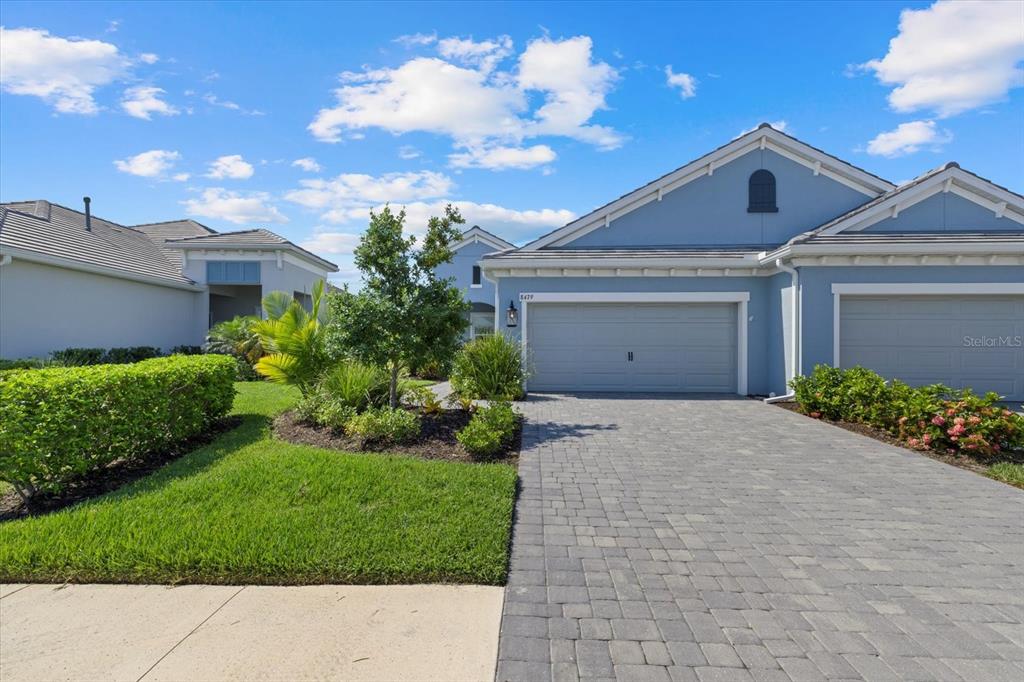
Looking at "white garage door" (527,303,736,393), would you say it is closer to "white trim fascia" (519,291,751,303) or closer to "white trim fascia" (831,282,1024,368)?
"white trim fascia" (519,291,751,303)

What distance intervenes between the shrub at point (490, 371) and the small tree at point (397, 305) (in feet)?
9.32

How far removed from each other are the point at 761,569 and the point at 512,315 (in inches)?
362

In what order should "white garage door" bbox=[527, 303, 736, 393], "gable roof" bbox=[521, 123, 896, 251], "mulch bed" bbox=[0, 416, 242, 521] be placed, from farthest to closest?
"gable roof" bbox=[521, 123, 896, 251] < "white garage door" bbox=[527, 303, 736, 393] < "mulch bed" bbox=[0, 416, 242, 521]

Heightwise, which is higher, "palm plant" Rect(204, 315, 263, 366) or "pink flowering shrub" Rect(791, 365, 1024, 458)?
"palm plant" Rect(204, 315, 263, 366)

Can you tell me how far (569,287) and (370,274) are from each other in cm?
587

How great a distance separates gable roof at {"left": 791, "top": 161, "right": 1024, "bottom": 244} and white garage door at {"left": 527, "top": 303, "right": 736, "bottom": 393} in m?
3.05

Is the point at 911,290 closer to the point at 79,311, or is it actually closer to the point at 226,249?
the point at 79,311

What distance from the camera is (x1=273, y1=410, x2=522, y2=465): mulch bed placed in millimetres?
6273

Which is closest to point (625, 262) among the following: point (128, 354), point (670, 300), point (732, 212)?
point (670, 300)

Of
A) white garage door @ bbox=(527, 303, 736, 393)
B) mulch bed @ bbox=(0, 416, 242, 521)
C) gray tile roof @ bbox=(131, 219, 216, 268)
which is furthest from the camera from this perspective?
gray tile roof @ bbox=(131, 219, 216, 268)

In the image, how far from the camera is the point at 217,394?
24.5ft

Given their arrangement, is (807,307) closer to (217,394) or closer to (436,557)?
(436,557)

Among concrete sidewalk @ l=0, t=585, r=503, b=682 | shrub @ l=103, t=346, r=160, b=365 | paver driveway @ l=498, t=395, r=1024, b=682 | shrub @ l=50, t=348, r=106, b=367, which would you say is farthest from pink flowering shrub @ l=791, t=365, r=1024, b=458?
shrub @ l=103, t=346, r=160, b=365

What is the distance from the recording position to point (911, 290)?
34.2 ft
